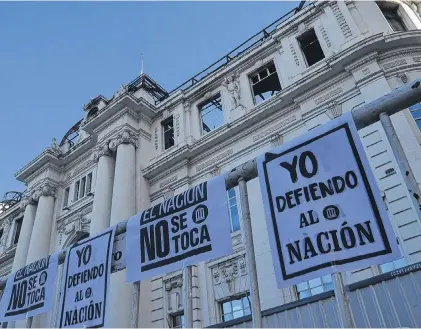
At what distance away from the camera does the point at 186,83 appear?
2044 cm

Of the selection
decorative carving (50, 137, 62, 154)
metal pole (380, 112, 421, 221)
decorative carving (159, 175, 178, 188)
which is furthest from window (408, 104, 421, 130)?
decorative carving (50, 137, 62, 154)

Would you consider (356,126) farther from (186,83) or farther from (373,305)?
(186,83)

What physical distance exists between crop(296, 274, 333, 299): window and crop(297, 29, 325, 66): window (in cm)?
943

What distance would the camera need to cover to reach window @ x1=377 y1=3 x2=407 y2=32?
15086mm

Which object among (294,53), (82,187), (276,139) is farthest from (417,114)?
(82,187)

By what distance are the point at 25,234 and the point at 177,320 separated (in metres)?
12.8

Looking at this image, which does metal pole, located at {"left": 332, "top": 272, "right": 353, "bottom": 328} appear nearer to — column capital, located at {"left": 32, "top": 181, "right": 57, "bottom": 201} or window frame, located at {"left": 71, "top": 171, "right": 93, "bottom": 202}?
window frame, located at {"left": 71, "top": 171, "right": 93, "bottom": 202}

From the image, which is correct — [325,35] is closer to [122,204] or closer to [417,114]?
[417,114]

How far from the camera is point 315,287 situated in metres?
11.2

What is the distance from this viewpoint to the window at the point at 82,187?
20.7 m

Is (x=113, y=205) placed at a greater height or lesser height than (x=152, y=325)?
greater

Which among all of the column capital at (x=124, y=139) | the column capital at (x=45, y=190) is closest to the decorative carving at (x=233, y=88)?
the column capital at (x=124, y=139)

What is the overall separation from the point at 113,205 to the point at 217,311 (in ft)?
21.7

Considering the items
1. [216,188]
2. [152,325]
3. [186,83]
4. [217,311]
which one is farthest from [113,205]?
[216,188]
